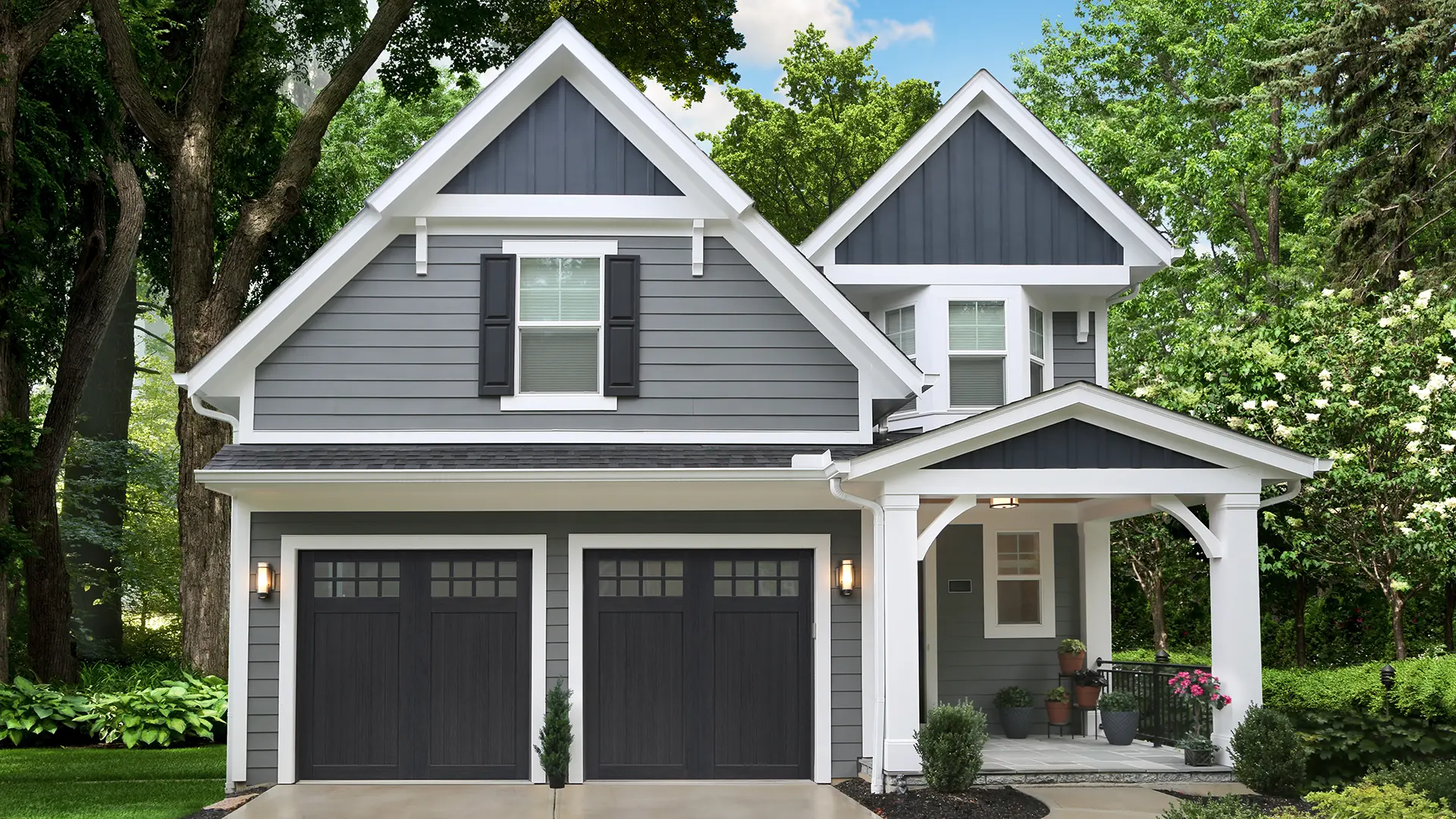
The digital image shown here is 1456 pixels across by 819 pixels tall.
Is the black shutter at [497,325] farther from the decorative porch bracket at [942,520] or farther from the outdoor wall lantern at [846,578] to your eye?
the decorative porch bracket at [942,520]

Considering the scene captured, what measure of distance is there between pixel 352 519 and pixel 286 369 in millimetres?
1409

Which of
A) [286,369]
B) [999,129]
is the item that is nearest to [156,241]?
[286,369]

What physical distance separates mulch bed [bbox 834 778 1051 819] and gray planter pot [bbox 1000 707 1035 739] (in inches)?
98.5

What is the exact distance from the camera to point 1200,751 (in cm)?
1011

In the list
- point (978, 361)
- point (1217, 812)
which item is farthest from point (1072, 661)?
point (1217, 812)

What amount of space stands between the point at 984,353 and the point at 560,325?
13.9ft

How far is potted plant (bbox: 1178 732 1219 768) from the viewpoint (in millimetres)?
10094

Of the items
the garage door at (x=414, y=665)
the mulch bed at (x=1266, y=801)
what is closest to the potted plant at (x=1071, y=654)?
the mulch bed at (x=1266, y=801)

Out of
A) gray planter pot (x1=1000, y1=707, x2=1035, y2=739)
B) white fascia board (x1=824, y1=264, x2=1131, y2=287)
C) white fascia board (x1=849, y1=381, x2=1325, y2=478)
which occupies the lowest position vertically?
gray planter pot (x1=1000, y1=707, x2=1035, y2=739)

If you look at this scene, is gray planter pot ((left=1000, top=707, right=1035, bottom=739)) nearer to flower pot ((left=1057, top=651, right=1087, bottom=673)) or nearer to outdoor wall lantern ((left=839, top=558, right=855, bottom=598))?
flower pot ((left=1057, top=651, right=1087, bottom=673))

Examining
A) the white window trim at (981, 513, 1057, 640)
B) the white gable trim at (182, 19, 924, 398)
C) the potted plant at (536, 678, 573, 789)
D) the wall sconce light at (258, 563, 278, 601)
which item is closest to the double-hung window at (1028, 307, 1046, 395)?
the white window trim at (981, 513, 1057, 640)

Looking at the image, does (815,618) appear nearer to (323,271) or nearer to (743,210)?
(743,210)

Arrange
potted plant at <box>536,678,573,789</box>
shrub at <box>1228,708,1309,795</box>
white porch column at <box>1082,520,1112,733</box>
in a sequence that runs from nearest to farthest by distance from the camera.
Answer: shrub at <box>1228,708,1309,795</box> < potted plant at <box>536,678,573,789</box> < white porch column at <box>1082,520,1112,733</box>

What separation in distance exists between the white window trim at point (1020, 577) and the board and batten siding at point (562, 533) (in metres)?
2.27
